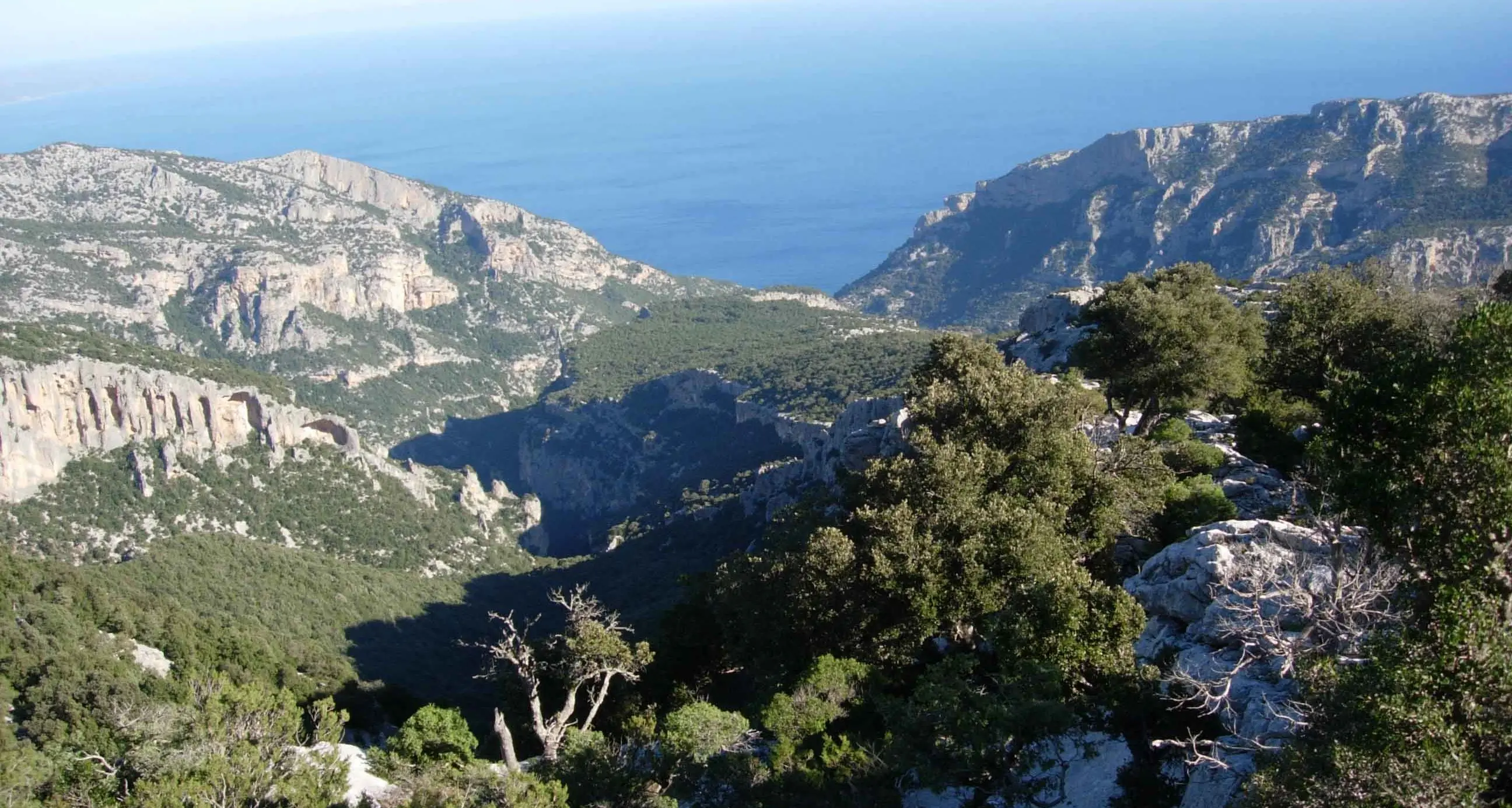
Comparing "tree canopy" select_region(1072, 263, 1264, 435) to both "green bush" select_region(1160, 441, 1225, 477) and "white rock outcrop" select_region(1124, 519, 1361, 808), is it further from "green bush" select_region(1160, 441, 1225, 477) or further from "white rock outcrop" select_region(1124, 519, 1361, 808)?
"white rock outcrop" select_region(1124, 519, 1361, 808)

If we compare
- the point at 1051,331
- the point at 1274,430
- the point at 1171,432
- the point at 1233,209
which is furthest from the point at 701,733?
the point at 1233,209

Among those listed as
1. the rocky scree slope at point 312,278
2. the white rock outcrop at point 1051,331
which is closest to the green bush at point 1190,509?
the white rock outcrop at point 1051,331

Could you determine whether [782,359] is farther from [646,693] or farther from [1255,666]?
[1255,666]

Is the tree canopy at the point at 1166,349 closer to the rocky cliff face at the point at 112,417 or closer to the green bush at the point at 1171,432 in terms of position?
the green bush at the point at 1171,432

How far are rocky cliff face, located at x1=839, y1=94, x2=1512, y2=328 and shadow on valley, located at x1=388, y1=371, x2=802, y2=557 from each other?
47669 millimetres

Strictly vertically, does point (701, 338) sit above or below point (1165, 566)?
below

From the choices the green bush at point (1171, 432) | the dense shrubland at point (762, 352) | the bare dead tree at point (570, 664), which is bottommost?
the dense shrubland at point (762, 352)

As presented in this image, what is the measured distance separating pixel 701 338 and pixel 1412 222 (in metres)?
78.5

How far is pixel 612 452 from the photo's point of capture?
100 metres

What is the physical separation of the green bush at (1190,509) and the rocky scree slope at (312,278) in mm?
105636

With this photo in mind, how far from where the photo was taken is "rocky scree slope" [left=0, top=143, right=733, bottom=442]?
4525 inches

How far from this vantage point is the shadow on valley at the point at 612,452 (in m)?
83.9

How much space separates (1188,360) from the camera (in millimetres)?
28094

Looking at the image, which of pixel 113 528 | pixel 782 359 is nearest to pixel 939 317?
pixel 782 359
